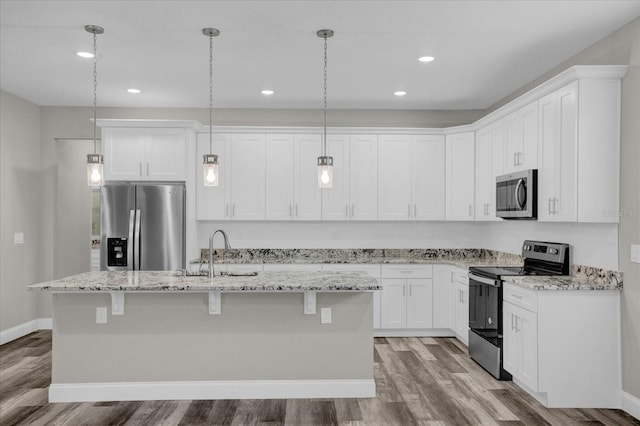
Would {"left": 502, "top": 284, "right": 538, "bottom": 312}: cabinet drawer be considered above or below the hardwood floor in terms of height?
above

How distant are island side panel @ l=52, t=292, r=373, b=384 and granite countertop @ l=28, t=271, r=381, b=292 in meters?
0.15

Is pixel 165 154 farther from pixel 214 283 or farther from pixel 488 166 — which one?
pixel 488 166

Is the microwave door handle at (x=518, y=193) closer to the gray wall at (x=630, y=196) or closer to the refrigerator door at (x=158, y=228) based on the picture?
the gray wall at (x=630, y=196)

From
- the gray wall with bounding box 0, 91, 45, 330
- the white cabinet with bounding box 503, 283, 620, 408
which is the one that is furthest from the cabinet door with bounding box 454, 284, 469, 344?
the gray wall with bounding box 0, 91, 45, 330

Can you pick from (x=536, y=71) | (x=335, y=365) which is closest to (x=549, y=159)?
(x=536, y=71)

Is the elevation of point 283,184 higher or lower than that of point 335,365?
higher

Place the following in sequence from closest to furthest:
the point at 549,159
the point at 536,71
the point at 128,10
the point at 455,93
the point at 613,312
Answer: the point at 128,10
the point at 613,312
the point at 549,159
the point at 536,71
the point at 455,93

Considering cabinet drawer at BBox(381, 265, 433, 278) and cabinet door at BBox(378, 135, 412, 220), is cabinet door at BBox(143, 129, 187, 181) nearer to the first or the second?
cabinet door at BBox(378, 135, 412, 220)

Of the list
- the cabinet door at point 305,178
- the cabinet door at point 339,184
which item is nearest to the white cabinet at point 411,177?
the cabinet door at point 339,184

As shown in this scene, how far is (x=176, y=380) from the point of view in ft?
11.9

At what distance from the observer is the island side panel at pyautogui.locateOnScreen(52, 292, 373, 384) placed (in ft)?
11.8

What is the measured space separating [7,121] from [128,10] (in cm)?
318

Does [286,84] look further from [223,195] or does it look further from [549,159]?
[549,159]

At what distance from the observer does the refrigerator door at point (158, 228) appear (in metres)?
5.29
